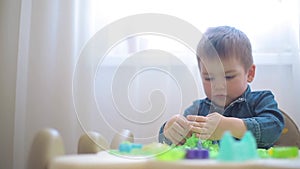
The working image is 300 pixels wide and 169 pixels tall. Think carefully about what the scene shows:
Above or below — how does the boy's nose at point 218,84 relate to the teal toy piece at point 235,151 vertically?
above

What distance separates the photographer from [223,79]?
2.15 feet

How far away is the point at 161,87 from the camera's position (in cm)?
70

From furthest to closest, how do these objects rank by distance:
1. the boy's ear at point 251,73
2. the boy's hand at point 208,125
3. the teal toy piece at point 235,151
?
the boy's ear at point 251,73 < the boy's hand at point 208,125 < the teal toy piece at point 235,151

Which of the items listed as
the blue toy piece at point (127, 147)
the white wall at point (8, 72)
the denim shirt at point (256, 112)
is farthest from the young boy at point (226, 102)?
the white wall at point (8, 72)

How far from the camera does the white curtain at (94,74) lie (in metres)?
0.65

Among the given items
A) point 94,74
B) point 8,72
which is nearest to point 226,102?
point 94,74

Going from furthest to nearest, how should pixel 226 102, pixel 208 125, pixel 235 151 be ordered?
pixel 226 102 → pixel 208 125 → pixel 235 151

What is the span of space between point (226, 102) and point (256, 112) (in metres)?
0.06

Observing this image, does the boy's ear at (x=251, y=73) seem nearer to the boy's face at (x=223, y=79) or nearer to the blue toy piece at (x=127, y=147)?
the boy's face at (x=223, y=79)

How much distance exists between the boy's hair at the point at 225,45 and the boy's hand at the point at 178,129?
13cm

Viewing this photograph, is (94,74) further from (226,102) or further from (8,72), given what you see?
(226,102)

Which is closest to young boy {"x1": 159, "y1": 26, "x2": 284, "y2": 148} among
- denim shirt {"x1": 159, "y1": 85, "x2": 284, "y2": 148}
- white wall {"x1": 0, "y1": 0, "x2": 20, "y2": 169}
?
denim shirt {"x1": 159, "y1": 85, "x2": 284, "y2": 148}

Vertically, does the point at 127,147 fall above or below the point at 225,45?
below

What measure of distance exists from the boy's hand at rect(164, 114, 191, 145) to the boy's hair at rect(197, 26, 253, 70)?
128mm
